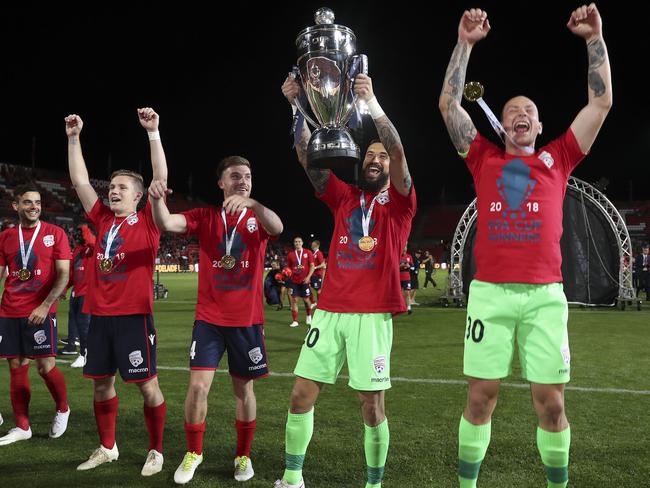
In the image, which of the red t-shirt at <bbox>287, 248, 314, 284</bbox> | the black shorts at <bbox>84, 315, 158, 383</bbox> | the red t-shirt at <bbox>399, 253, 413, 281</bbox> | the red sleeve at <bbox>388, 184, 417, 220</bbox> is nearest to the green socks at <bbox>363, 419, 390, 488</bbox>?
the red sleeve at <bbox>388, 184, 417, 220</bbox>

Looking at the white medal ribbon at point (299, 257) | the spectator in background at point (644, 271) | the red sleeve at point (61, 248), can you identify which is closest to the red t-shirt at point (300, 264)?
the white medal ribbon at point (299, 257)

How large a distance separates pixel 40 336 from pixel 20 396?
0.53m

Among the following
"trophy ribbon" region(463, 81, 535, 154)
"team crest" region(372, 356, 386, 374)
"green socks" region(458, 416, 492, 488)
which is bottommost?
"green socks" region(458, 416, 492, 488)

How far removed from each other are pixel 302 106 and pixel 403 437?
278cm

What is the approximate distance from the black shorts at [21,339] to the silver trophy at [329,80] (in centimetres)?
304

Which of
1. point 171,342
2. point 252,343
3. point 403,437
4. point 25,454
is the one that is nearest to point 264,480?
point 252,343

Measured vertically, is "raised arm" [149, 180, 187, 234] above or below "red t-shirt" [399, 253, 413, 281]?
above

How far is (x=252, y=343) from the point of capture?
4.02 meters

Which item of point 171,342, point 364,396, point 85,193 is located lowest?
point 171,342

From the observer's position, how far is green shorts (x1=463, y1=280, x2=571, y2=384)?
2.97 metres

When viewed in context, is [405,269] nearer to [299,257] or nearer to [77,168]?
[299,257]

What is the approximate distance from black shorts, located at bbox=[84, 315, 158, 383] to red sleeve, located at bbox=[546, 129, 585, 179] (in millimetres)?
3003

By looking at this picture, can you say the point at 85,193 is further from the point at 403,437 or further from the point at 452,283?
the point at 452,283

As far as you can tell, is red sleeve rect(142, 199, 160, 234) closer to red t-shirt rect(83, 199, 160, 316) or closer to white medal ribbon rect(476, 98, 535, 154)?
red t-shirt rect(83, 199, 160, 316)
